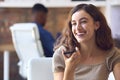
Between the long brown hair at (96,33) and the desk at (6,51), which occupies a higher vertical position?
the long brown hair at (96,33)

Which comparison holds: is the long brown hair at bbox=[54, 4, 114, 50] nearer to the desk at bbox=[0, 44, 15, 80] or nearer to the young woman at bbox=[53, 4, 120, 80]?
the young woman at bbox=[53, 4, 120, 80]

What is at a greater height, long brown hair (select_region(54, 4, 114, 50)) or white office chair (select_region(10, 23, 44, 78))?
long brown hair (select_region(54, 4, 114, 50))

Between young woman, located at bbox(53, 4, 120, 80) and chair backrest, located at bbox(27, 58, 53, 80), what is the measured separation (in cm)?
17

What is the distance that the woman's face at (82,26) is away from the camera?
1581 millimetres

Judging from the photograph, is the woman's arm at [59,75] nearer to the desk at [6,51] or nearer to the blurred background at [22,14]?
the desk at [6,51]

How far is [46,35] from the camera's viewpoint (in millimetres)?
3684

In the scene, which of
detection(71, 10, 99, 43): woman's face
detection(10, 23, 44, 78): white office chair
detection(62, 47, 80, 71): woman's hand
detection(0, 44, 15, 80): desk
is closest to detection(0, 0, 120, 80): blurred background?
detection(0, 44, 15, 80): desk

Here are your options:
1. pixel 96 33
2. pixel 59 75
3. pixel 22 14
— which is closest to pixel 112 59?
pixel 96 33

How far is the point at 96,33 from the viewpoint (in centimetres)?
170

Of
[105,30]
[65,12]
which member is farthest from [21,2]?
[105,30]

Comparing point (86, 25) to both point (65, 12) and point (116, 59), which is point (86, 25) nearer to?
point (116, 59)

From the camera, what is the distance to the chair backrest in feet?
5.92

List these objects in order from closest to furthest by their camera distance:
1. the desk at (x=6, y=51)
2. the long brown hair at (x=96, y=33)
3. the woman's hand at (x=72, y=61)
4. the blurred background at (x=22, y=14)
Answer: the woman's hand at (x=72, y=61), the long brown hair at (x=96, y=33), the desk at (x=6, y=51), the blurred background at (x=22, y=14)

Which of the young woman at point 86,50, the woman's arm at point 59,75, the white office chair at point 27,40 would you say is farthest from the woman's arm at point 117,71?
the white office chair at point 27,40
